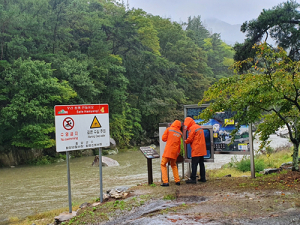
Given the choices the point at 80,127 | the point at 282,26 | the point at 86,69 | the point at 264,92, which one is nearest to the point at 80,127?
the point at 80,127

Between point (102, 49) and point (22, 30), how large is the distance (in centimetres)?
969

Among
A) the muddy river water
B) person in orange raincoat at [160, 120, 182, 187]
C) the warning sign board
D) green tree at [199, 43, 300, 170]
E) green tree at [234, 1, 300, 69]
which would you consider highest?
green tree at [234, 1, 300, 69]

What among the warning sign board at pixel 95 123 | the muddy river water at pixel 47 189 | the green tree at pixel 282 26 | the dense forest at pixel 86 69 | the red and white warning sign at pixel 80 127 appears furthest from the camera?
the dense forest at pixel 86 69

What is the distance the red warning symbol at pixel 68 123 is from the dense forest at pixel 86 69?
55.3 feet

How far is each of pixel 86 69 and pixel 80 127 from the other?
23.9 metres

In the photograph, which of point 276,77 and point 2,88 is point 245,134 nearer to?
point 276,77

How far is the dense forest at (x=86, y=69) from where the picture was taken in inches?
921

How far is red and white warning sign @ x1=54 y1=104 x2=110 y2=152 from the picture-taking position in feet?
21.9

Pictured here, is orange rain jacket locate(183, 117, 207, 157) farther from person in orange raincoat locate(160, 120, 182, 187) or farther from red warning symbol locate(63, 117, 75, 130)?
red warning symbol locate(63, 117, 75, 130)

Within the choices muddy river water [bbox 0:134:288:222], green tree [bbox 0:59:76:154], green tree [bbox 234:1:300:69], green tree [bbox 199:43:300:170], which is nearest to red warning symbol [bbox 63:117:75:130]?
green tree [bbox 199:43:300:170]

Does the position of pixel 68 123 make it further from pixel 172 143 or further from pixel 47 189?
pixel 47 189

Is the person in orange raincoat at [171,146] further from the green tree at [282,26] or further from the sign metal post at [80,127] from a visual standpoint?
the green tree at [282,26]

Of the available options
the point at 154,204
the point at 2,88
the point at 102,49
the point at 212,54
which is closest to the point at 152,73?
the point at 102,49

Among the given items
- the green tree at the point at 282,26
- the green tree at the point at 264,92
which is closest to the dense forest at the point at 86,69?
the green tree at the point at 282,26
